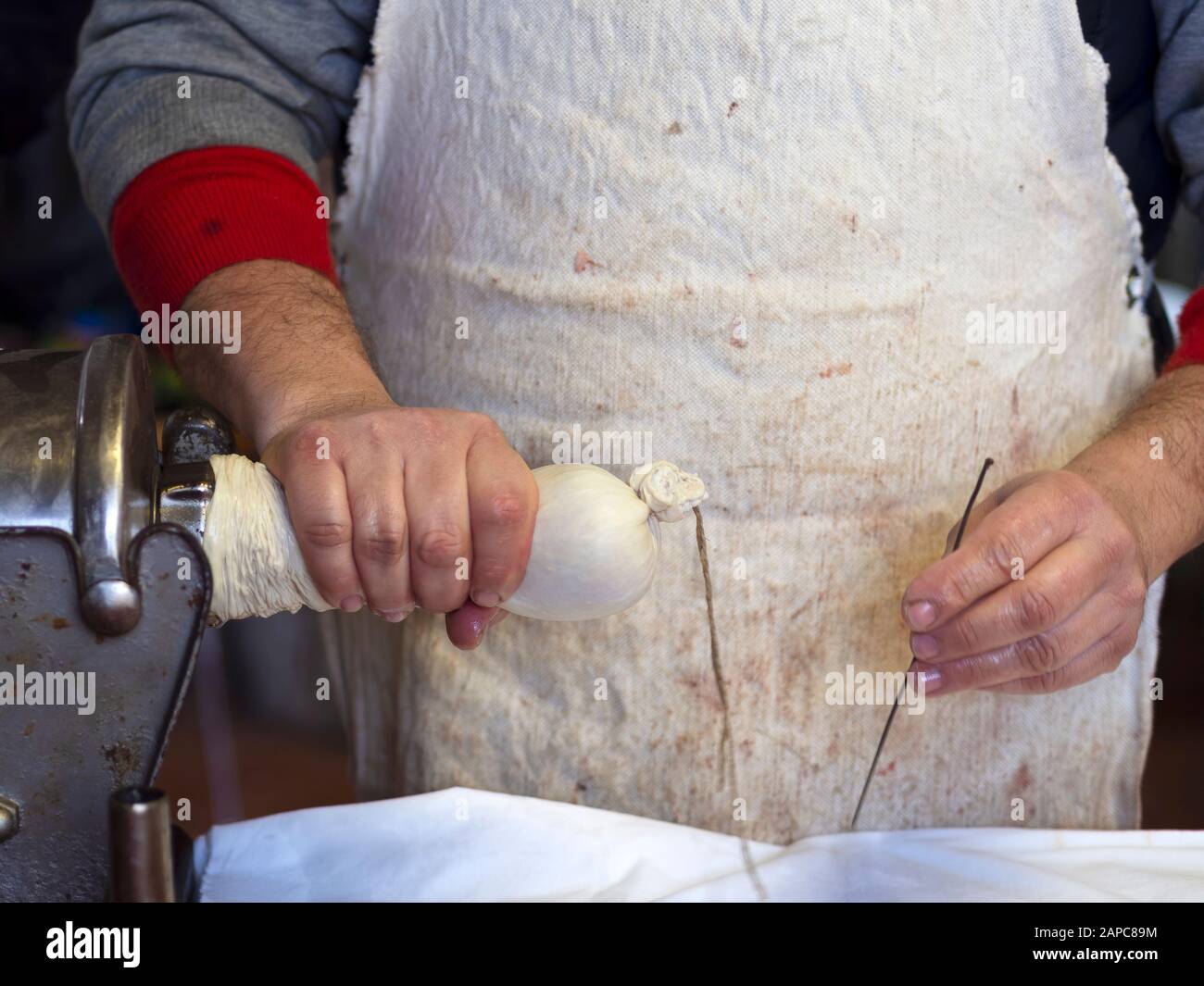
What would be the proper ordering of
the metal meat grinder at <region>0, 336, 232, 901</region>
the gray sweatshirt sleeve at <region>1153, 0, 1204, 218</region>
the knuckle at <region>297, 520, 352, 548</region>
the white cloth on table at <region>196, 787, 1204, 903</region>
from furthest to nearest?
the gray sweatshirt sleeve at <region>1153, 0, 1204, 218</region>
the white cloth on table at <region>196, 787, 1204, 903</region>
the knuckle at <region>297, 520, 352, 548</region>
the metal meat grinder at <region>0, 336, 232, 901</region>

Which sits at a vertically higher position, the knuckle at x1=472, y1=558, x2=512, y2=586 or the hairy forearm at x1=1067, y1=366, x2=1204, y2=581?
the hairy forearm at x1=1067, y1=366, x2=1204, y2=581

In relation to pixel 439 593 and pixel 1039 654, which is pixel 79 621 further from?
pixel 1039 654

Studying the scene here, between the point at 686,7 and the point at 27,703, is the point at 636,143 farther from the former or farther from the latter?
the point at 27,703

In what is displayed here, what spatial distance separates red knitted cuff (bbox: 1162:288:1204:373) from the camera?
3.42ft

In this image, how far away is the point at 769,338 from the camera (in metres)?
0.95

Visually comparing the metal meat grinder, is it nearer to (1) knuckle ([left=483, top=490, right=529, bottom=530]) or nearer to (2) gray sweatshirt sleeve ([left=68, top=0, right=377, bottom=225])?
(1) knuckle ([left=483, top=490, right=529, bottom=530])

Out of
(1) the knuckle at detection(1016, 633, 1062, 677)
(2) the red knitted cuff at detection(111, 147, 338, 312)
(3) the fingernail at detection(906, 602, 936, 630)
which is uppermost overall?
(2) the red knitted cuff at detection(111, 147, 338, 312)

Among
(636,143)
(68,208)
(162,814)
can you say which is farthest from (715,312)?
(68,208)

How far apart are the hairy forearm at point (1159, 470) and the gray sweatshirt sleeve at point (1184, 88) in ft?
0.64

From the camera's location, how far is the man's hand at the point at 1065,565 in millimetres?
862

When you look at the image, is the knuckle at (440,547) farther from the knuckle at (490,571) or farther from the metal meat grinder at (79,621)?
the metal meat grinder at (79,621)

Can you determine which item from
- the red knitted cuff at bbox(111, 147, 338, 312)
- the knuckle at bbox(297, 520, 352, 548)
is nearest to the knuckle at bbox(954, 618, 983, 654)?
the knuckle at bbox(297, 520, 352, 548)

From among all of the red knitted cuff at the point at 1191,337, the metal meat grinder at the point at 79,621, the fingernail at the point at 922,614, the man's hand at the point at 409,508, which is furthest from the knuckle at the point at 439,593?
the red knitted cuff at the point at 1191,337

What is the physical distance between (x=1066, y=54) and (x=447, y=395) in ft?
1.93
